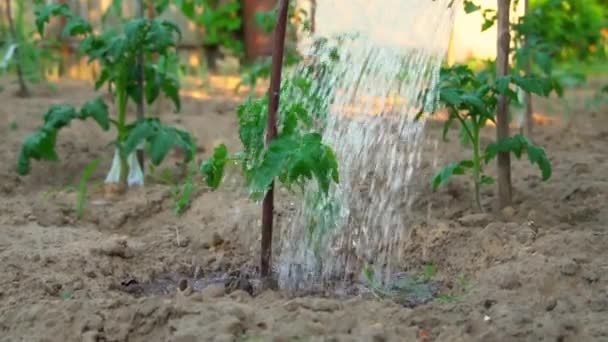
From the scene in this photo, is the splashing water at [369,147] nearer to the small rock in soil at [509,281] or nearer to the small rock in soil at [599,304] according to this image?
the small rock in soil at [509,281]

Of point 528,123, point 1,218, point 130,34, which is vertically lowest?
point 1,218

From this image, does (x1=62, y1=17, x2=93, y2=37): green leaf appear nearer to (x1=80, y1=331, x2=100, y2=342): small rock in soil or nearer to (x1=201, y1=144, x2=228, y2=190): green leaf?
(x1=201, y1=144, x2=228, y2=190): green leaf

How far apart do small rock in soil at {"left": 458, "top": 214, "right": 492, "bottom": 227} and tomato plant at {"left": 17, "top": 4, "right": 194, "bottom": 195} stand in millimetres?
1299

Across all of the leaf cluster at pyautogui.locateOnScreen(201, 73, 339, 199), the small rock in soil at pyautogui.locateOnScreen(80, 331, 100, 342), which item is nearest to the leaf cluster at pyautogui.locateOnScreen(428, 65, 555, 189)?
the leaf cluster at pyautogui.locateOnScreen(201, 73, 339, 199)

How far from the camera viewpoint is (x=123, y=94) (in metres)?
4.91

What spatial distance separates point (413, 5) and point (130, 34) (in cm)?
138

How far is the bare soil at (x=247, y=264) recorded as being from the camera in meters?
3.08

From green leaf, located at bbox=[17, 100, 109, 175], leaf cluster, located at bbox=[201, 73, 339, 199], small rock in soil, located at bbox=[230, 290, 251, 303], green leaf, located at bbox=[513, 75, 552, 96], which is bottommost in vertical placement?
small rock in soil, located at bbox=[230, 290, 251, 303]

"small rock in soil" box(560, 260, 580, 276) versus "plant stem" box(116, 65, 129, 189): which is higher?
"plant stem" box(116, 65, 129, 189)

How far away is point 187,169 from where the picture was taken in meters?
5.43

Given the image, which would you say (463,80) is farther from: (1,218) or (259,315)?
(1,218)

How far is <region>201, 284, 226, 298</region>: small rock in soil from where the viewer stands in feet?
11.1

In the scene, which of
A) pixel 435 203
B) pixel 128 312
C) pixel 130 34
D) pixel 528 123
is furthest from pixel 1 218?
pixel 528 123

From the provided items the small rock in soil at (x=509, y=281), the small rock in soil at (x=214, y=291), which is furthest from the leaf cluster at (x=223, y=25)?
the small rock in soil at (x=509, y=281)
